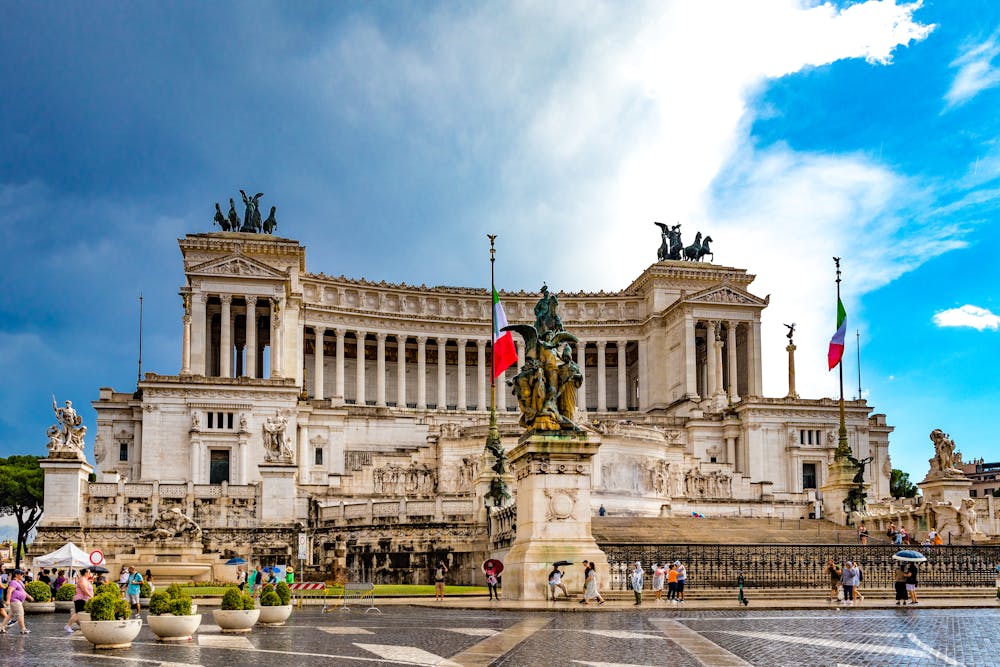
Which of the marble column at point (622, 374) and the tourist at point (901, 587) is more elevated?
the marble column at point (622, 374)

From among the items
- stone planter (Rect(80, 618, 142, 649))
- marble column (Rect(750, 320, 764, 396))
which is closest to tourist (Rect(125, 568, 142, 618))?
stone planter (Rect(80, 618, 142, 649))

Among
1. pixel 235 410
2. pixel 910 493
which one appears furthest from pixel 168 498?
pixel 910 493

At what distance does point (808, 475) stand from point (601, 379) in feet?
89.7

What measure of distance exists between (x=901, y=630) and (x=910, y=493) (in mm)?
108856

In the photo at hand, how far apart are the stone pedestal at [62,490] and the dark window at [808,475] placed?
176 ft

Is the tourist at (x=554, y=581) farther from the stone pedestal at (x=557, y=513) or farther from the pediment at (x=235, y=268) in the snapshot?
the pediment at (x=235, y=268)

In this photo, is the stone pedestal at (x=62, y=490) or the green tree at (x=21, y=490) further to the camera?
the green tree at (x=21, y=490)

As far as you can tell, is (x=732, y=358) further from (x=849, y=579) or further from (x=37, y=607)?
(x=37, y=607)

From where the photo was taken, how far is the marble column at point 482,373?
109 m

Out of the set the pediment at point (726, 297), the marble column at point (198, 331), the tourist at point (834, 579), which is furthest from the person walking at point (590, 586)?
the pediment at point (726, 297)

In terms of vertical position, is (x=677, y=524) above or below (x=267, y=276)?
below

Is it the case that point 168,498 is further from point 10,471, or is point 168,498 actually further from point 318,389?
point 10,471

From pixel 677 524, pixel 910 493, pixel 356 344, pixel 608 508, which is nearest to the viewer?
pixel 677 524

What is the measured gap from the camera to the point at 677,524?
182 feet
